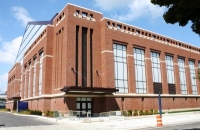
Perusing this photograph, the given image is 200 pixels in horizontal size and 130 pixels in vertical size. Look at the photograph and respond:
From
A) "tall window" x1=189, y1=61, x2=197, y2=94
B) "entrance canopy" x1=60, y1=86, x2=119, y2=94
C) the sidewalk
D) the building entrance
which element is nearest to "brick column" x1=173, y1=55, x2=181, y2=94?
"tall window" x1=189, y1=61, x2=197, y2=94

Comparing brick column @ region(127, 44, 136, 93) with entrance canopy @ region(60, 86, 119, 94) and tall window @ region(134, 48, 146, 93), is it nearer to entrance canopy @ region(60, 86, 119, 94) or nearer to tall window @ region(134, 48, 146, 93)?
tall window @ region(134, 48, 146, 93)

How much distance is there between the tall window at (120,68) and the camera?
37.6 metres

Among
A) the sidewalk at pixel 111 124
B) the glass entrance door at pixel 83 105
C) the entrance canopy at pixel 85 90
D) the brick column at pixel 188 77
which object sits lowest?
the sidewalk at pixel 111 124

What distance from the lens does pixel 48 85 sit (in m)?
38.3

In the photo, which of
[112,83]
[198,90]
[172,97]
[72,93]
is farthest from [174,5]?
[198,90]

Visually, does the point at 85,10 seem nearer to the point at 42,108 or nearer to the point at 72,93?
the point at 72,93

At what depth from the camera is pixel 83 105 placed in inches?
1330

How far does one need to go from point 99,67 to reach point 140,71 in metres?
9.61

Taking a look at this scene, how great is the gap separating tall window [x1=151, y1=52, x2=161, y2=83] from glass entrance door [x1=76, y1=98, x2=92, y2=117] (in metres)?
16.6

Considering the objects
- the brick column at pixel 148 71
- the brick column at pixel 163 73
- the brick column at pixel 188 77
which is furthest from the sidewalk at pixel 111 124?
the brick column at pixel 188 77

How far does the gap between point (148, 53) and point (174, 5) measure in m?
32.8

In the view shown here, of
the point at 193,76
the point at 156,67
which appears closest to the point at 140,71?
the point at 156,67

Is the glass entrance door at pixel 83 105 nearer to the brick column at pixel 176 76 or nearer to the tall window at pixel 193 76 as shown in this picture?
the brick column at pixel 176 76

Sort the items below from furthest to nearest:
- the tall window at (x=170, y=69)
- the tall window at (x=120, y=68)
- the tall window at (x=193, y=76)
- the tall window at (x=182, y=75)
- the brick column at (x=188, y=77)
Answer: the tall window at (x=193, y=76) → the brick column at (x=188, y=77) → the tall window at (x=182, y=75) → the tall window at (x=170, y=69) → the tall window at (x=120, y=68)
